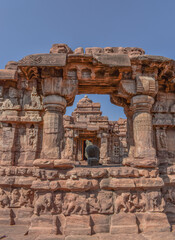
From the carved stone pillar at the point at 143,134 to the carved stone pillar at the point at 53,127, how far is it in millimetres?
1799

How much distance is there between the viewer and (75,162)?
4023mm

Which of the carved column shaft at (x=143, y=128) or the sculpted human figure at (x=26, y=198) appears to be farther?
the sculpted human figure at (x=26, y=198)

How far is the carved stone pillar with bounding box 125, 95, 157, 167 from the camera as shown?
13.2 ft

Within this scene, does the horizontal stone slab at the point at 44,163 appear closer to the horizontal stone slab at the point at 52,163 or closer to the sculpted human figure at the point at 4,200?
the horizontal stone slab at the point at 52,163

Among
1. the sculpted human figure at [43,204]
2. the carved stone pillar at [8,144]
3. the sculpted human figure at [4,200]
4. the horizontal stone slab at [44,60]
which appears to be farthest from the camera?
the carved stone pillar at [8,144]

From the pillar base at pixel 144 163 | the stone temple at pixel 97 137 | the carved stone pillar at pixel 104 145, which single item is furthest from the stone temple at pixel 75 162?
the carved stone pillar at pixel 104 145

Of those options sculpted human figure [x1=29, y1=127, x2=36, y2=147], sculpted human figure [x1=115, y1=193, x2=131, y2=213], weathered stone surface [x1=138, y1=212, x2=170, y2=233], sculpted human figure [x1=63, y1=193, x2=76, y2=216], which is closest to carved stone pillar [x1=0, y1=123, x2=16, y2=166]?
sculpted human figure [x1=29, y1=127, x2=36, y2=147]

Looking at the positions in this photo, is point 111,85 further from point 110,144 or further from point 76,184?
point 110,144

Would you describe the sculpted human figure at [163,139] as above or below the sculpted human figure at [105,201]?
above

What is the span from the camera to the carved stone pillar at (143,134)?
13.2 feet

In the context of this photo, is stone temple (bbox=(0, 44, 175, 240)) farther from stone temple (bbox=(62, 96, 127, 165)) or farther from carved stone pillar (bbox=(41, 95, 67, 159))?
stone temple (bbox=(62, 96, 127, 165))

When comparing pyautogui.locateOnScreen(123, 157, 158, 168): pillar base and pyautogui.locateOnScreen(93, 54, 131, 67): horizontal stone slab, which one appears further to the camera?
pyautogui.locateOnScreen(93, 54, 131, 67): horizontal stone slab

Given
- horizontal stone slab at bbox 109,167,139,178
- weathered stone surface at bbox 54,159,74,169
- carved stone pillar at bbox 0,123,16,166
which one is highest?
carved stone pillar at bbox 0,123,16,166

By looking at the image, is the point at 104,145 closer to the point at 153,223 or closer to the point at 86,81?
the point at 86,81
